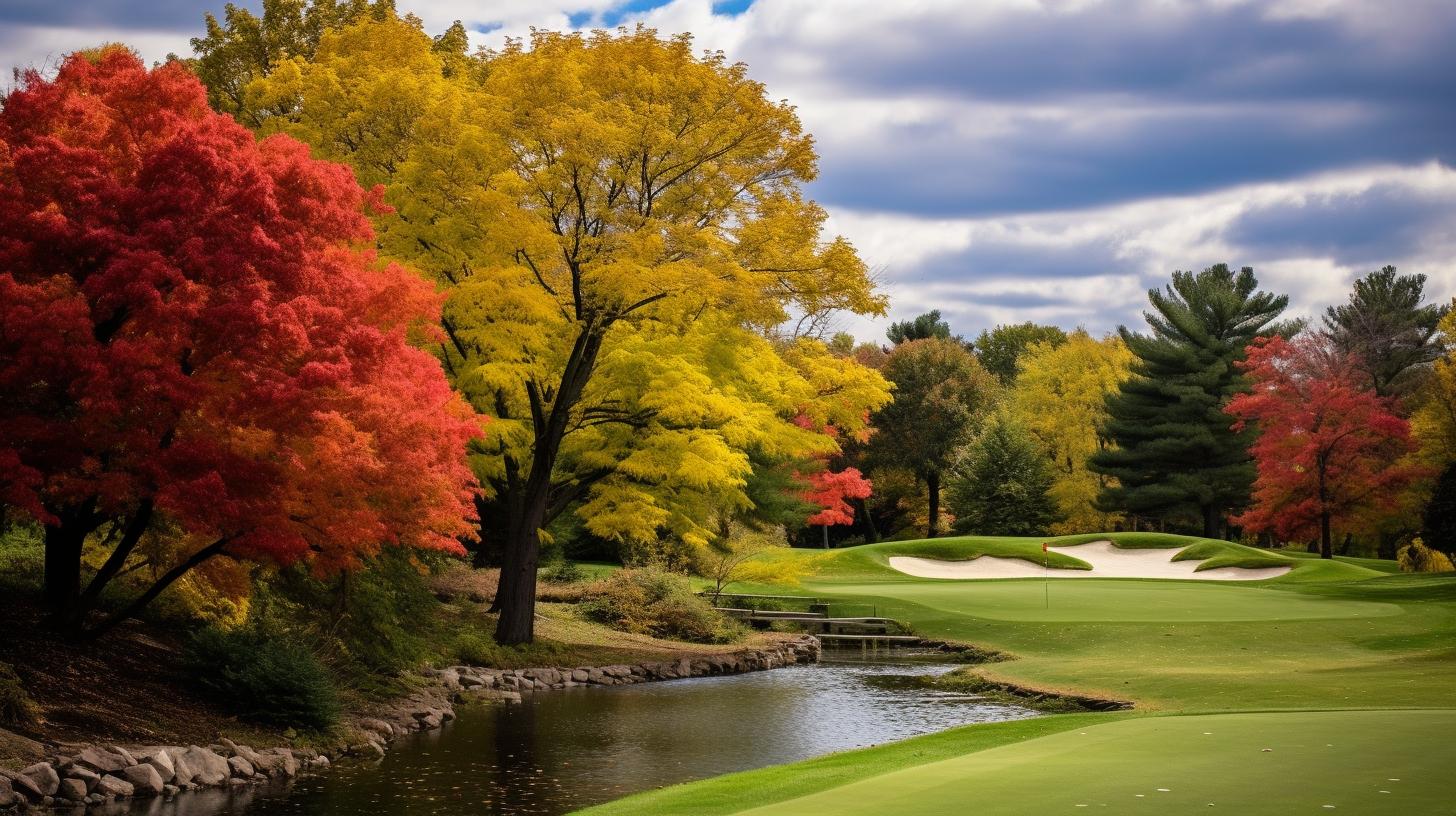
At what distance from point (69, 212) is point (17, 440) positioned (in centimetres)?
261

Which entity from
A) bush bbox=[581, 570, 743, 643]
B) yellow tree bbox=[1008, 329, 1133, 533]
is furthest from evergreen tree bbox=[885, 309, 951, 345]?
bush bbox=[581, 570, 743, 643]

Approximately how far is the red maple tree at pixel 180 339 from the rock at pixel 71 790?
117 inches

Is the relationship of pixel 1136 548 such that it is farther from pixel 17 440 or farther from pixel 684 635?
pixel 17 440

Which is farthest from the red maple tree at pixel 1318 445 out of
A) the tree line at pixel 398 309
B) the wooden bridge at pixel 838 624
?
the wooden bridge at pixel 838 624

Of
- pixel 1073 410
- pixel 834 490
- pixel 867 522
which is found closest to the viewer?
pixel 834 490

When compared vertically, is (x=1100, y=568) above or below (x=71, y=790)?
above

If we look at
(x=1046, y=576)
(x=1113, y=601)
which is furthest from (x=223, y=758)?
(x=1046, y=576)

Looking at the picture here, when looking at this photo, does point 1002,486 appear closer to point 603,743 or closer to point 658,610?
point 658,610

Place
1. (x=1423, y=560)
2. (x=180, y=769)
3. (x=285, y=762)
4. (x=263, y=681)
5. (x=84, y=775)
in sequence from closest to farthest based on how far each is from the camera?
(x=84, y=775)
(x=180, y=769)
(x=285, y=762)
(x=263, y=681)
(x=1423, y=560)

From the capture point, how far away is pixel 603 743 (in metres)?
16.3

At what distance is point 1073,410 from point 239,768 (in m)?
57.8

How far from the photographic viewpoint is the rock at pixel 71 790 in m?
11.7

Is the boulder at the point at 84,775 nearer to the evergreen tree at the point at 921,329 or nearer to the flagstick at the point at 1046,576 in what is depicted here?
the flagstick at the point at 1046,576

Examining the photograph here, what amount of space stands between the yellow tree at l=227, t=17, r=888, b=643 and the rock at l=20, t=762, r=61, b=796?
10.6 m
